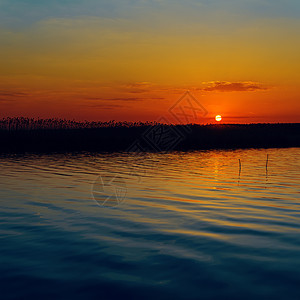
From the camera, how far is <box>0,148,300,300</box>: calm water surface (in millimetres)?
6617

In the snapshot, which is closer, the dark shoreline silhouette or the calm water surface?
the calm water surface

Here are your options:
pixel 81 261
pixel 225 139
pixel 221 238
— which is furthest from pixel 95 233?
pixel 225 139

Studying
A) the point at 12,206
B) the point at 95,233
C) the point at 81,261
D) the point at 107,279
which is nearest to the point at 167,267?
the point at 107,279

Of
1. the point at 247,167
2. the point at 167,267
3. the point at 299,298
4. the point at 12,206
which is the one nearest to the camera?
the point at 299,298

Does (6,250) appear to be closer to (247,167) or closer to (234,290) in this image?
(234,290)

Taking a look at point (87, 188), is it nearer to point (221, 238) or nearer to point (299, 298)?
point (221, 238)

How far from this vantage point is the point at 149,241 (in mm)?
9180

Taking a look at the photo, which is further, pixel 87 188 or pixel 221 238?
pixel 87 188

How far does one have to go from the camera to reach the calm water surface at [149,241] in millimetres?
6617

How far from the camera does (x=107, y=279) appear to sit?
22.6ft

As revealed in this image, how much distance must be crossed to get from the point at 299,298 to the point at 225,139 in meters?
48.2

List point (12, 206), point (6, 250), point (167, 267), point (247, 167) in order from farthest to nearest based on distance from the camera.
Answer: point (247, 167) < point (12, 206) < point (6, 250) < point (167, 267)

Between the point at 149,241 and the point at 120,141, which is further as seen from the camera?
the point at 120,141

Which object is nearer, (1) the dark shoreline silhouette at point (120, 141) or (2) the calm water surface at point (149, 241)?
(2) the calm water surface at point (149, 241)
